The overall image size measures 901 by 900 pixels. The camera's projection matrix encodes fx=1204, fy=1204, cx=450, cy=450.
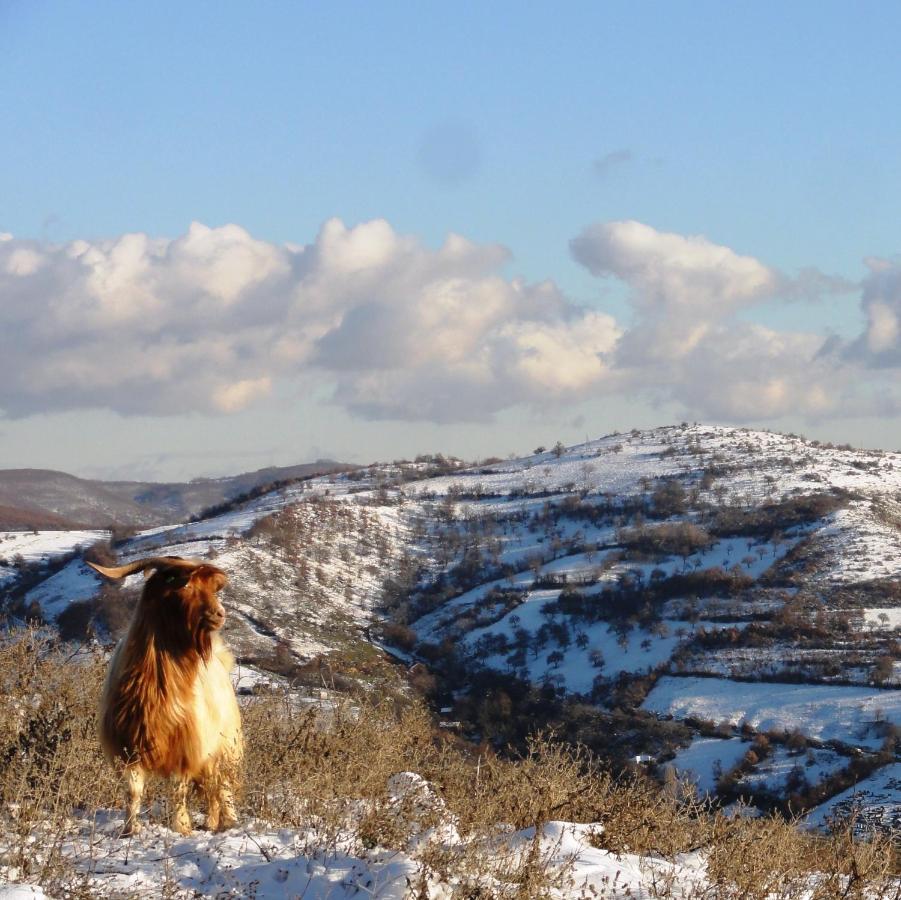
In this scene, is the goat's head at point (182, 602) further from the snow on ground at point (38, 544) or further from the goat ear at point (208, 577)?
the snow on ground at point (38, 544)

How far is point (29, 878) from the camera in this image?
5770 millimetres

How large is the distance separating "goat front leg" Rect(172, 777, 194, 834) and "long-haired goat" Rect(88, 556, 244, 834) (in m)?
0.06

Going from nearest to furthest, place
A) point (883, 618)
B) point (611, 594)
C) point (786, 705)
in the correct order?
point (786, 705)
point (883, 618)
point (611, 594)

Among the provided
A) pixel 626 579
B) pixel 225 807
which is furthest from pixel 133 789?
pixel 626 579

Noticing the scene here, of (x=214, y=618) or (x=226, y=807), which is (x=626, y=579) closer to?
(x=226, y=807)

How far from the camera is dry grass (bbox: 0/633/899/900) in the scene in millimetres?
6305

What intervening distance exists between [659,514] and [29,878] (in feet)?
317

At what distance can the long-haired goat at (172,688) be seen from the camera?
7.59 metres

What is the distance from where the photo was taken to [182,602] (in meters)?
7.66

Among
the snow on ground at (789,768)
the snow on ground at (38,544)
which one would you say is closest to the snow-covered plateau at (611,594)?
the snow on ground at (789,768)

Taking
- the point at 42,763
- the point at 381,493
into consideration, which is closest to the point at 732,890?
the point at 42,763

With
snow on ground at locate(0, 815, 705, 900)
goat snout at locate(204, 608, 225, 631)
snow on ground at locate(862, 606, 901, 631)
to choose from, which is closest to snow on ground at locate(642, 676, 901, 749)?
snow on ground at locate(862, 606, 901, 631)

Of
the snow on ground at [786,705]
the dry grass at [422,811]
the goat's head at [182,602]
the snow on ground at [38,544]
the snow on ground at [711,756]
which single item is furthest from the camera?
the snow on ground at [38,544]

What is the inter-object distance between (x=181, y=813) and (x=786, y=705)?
5804cm
